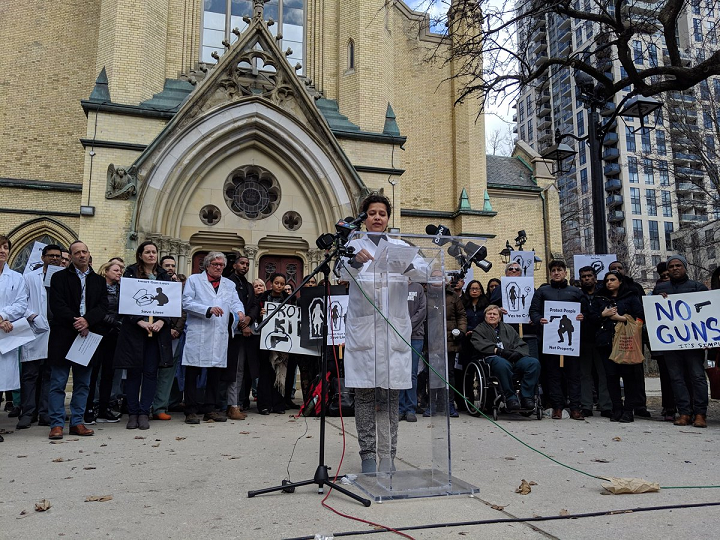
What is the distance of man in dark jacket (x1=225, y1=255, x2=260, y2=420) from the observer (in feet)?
28.0

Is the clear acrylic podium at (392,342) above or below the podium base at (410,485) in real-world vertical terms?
above

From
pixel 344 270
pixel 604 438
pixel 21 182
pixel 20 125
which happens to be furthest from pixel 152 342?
pixel 20 125

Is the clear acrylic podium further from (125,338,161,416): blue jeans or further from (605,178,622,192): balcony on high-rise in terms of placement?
(605,178,622,192): balcony on high-rise

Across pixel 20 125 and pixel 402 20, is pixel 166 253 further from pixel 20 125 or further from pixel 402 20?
pixel 402 20

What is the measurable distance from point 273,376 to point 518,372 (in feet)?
13.0

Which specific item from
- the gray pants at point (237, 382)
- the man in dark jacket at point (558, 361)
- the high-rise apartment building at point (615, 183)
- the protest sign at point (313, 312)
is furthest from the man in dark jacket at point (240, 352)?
the high-rise apartment building at point (615, 183)

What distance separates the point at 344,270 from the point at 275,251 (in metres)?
12.4

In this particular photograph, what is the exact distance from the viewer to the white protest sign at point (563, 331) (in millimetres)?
8812

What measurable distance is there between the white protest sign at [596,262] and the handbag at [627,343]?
7.01 ft

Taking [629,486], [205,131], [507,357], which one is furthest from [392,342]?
[205,131]

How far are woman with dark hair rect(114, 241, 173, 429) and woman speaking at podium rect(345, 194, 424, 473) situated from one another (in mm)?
4080

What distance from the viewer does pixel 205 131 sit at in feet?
50.1

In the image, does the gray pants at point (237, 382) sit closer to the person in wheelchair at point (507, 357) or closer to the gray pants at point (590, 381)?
the person in wheelchair at point (507, 357)

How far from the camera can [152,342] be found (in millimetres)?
7766
